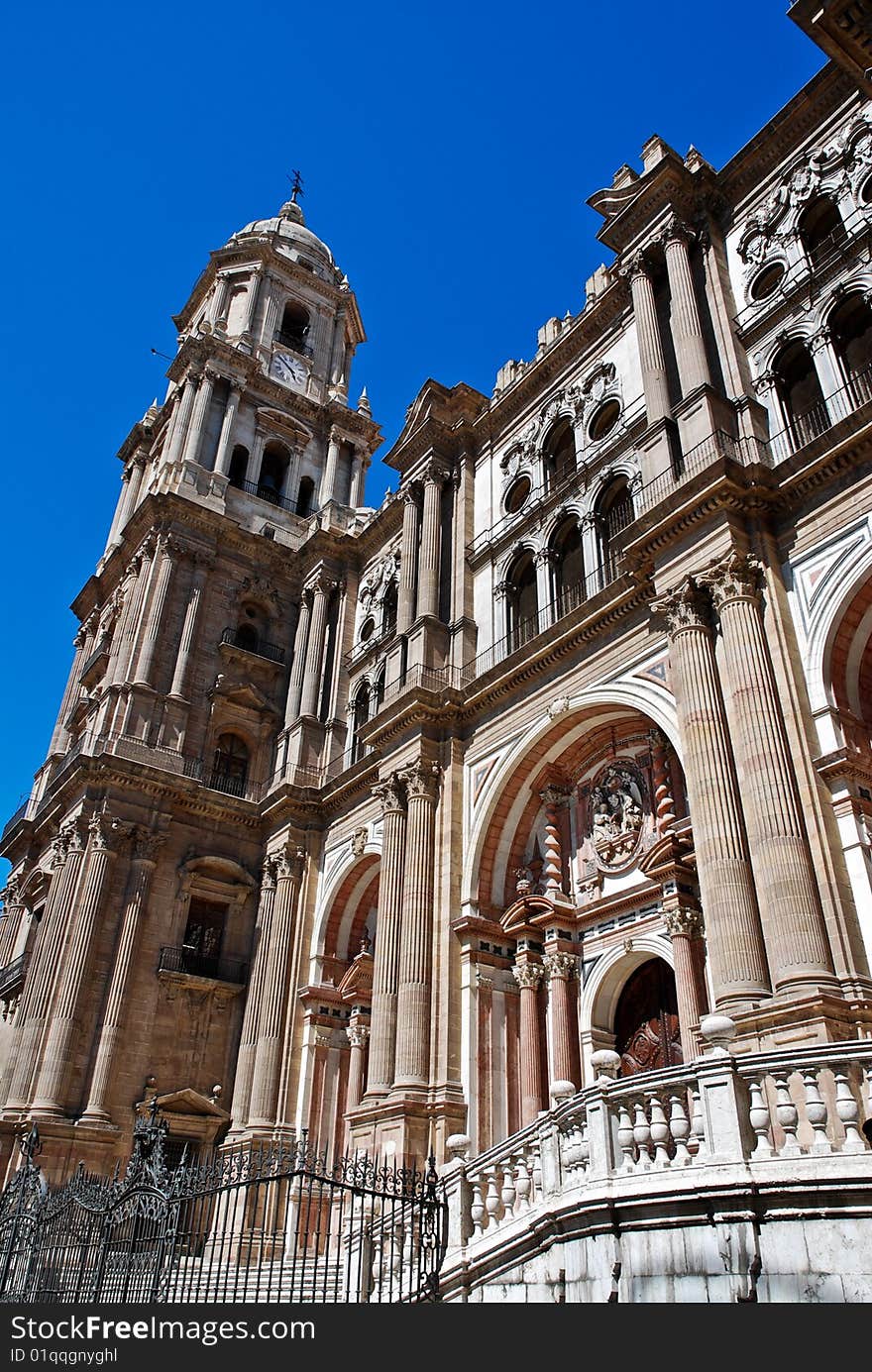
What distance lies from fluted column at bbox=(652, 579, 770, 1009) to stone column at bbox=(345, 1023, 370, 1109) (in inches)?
463

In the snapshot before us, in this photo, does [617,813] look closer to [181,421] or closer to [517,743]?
[517,743]

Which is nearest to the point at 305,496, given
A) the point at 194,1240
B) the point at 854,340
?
the point at 854,340

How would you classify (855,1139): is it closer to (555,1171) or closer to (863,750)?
(555,1171)

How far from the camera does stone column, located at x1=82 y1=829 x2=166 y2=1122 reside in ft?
73.0

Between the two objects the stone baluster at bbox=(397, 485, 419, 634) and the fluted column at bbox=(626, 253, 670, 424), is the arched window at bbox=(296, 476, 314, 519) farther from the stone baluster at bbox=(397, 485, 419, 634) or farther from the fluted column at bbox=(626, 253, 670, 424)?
the fluted column at bbox=(626, 253, 670, 424)

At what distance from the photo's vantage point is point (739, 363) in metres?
18.1

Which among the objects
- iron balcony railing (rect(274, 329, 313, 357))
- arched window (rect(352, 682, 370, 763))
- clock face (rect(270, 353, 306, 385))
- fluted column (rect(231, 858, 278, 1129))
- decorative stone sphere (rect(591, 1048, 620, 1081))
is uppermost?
iron balcony railing (rect(274, 329, 313, 357))

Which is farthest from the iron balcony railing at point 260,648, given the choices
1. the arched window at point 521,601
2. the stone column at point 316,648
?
the arched window at point 521,601

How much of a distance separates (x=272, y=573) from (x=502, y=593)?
39.8 feet

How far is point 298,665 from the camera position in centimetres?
3023

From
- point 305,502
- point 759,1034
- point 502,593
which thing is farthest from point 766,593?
point 305,502

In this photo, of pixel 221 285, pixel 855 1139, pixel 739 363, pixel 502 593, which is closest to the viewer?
pixel 855 1139

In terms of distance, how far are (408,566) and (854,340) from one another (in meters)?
11.9

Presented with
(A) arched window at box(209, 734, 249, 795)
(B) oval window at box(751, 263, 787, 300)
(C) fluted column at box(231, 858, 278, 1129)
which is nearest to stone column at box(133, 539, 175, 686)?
(A) arched window at box(209, 734, 249, 795)
